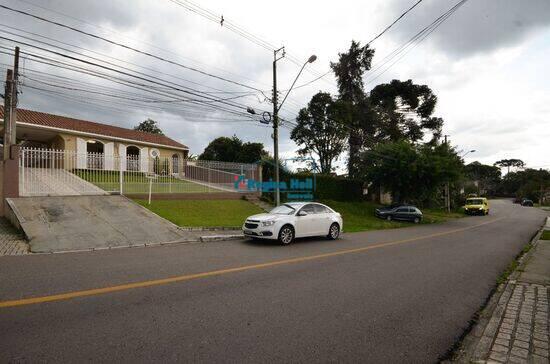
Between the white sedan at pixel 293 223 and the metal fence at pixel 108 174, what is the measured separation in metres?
8.08

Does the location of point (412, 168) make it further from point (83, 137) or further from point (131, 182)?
point (83, 137)

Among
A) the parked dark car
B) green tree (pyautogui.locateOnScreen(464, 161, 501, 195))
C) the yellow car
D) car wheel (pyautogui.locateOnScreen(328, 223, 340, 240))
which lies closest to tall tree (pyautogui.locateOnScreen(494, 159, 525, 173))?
green tree (pyautogui.locateOnScreen(464, 161, 501, 195))

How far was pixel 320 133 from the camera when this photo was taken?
41.0 m

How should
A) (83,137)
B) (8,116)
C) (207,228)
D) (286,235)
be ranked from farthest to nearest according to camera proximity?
(83,137) → (207,228) → (8,116) → (286,235)

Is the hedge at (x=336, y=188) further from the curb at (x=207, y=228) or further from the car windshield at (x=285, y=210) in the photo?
the car windshield at (x=285, y=210)

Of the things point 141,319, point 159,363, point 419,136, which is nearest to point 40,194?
point 141,319

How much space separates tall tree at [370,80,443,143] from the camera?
38531 mm

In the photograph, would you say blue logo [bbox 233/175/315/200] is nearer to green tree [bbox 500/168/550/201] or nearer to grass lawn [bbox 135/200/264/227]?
grass lawn [bbox 135/200/264/227]

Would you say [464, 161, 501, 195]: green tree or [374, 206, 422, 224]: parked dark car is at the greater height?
[464, 161, 501, 195]: green tree

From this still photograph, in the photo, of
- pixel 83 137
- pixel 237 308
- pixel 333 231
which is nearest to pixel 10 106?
pixel 333 231

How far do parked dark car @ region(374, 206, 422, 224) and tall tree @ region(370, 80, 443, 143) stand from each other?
1413cm

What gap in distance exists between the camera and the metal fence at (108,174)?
13.5m

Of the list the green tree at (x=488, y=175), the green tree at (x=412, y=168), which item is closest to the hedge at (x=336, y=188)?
the green tree at (x=412, y=168)

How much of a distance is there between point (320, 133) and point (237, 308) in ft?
124
